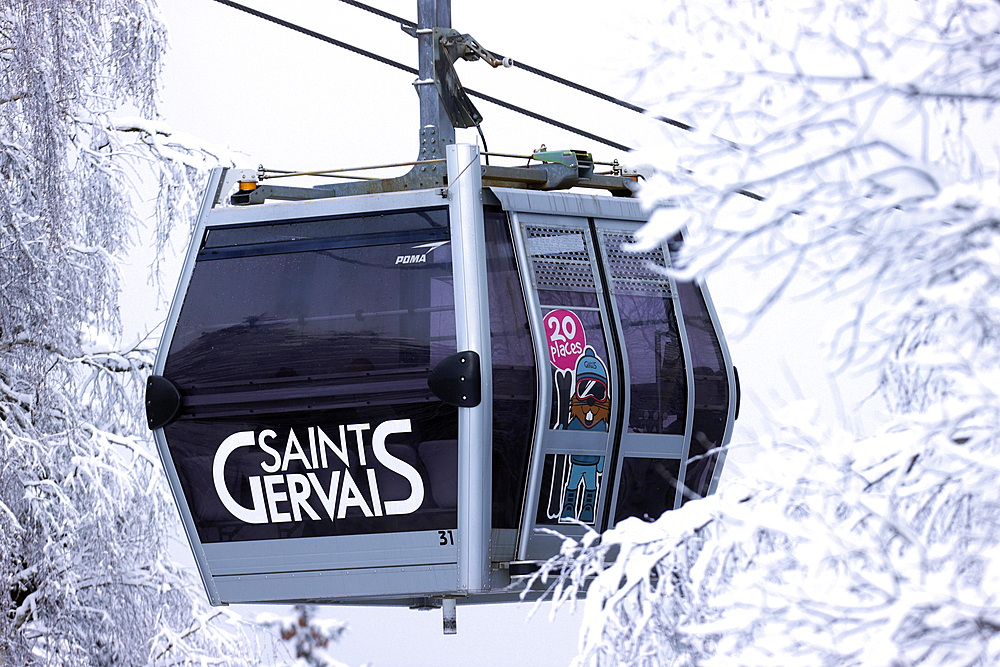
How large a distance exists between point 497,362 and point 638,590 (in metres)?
2.67

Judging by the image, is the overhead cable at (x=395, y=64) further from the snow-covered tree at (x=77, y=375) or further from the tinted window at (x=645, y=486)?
the tinted window at (x=645, y=486)

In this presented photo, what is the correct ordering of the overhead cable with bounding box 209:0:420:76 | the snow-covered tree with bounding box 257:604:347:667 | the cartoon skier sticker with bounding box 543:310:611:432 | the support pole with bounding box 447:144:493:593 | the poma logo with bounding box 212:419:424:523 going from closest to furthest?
the support pole with bounding box 447:144:493:593
the poma logo with bounding box 212:419:424:523
the cartoon skier sticker with bounding box 543:310:611:432
the overhead cable with bounding box 209:0:420:76
the snow-covered tree with bounding box 257:604:347:667

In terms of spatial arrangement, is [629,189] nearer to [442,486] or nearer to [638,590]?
[442,486]

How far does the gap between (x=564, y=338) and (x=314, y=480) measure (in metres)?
1.10

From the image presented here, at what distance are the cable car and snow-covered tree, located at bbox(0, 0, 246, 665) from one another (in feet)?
7.60

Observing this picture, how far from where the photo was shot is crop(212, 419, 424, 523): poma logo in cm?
493

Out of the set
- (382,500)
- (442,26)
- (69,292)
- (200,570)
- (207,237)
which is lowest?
(200,570)

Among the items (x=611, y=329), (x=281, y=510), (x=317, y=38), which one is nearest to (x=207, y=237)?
(x=281, y=510)

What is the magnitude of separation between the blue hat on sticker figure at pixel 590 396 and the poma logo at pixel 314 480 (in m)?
0.68

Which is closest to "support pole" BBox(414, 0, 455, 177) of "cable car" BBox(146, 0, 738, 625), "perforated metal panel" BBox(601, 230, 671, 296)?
"cable car" BBox(146, 0, 738, 625)

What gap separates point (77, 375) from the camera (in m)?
8.12

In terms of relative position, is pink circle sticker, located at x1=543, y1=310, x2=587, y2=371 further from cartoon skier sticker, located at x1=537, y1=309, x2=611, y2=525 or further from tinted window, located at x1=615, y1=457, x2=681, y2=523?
tinted window, located at x1=615, y1=457, x2=681, y2=523

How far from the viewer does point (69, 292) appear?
7773 mm

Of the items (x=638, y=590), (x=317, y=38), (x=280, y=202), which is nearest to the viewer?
(x=638, y=590)
